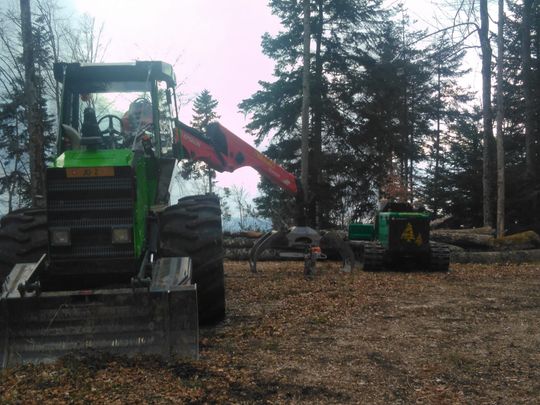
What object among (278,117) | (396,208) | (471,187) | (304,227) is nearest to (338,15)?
(278,117)

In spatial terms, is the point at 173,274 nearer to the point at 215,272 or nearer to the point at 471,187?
the point at 215,272

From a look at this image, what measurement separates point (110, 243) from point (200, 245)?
3.54 ft

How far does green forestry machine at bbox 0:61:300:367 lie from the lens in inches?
200

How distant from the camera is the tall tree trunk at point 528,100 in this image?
25562mm

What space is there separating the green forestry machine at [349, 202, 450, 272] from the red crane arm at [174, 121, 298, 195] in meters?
3.54

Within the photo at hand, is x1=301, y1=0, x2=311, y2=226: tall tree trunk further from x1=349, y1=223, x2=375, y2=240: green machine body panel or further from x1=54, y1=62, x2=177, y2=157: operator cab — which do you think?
x1=54, y1=62, x2=177, y2=157: operator cab

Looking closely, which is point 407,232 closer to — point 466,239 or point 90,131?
point 466,239

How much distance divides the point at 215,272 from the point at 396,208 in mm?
9347

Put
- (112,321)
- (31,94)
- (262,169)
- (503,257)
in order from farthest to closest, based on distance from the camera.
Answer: (503,257), (31,94), (262,169), (112,321)

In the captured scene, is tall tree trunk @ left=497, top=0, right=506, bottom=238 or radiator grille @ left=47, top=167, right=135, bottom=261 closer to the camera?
radiator grille @ left=47, top=167, right=135, bottom=261

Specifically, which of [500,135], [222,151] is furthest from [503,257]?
[222,151]

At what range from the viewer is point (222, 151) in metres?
11.1

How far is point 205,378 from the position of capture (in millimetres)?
4668

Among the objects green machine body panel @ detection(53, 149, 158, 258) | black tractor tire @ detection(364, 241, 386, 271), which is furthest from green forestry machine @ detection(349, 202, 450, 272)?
green machine body panel @ detection(53, 149, 158, 258)
